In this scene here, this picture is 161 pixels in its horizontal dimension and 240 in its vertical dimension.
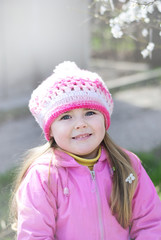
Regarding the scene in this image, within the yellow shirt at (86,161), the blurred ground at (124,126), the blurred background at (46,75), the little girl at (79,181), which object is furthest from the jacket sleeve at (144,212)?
the blurred ground at (124,126)

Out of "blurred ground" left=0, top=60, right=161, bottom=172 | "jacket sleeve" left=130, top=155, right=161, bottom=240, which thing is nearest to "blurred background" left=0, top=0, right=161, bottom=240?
"blurred ground" left=0, top=60, right=161, bottom=172

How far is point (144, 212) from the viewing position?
2113mm

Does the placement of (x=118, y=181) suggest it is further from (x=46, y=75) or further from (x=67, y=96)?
(x=46, y=75)

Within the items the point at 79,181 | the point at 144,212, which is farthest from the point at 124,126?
the point at 79,181

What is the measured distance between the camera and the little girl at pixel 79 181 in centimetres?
198

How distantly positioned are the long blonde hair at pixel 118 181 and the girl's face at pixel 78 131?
149 millimetres

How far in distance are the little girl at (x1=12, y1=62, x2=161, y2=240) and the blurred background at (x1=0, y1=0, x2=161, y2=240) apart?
6.98ft

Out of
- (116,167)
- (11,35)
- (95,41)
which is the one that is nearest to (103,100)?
(116,167)

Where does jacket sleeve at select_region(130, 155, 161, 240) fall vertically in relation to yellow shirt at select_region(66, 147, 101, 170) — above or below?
below

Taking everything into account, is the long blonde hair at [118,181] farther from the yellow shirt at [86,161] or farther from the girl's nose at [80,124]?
the girl's nose at [80,124]

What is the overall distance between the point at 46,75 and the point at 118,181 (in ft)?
19.9

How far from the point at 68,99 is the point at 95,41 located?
11857 millimetres

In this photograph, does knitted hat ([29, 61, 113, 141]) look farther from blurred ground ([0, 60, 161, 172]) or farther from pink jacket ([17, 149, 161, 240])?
blurred ground ([0, 60, 161, 172])

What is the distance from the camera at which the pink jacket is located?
6.38 feet
